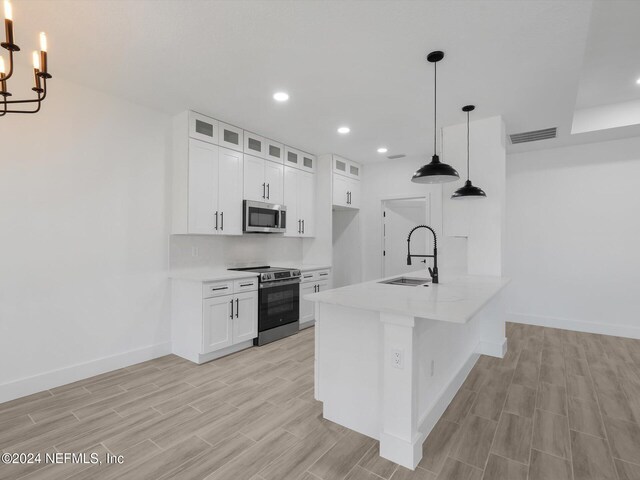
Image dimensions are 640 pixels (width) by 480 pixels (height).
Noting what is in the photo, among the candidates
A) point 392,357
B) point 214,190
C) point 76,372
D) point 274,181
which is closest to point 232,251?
point 214,190

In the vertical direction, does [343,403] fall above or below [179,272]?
below

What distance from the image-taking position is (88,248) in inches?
125

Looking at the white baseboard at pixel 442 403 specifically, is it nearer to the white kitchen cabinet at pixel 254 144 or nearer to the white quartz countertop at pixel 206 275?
the white quartz countertop at pixel 206 275

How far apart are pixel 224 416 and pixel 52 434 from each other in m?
1.16

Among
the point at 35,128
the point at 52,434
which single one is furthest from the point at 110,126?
the point at 52,434

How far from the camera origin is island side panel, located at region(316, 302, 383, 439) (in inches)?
84.7

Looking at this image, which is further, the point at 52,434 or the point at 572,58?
the point at 572,58

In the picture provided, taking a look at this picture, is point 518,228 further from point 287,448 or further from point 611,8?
Result: point 287,448

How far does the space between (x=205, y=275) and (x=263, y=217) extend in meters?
1.19

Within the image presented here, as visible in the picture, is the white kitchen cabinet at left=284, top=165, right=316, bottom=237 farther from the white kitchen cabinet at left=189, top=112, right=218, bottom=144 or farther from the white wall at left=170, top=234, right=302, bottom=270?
the white kitchen cabinet at left=189, top=112, right=218, bottom=144

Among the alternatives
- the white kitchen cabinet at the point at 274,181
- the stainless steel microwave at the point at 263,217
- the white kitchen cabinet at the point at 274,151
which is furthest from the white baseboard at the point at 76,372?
the white kitchen cabinet at the point at 274,151

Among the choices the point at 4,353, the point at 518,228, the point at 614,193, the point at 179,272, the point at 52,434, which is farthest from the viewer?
the point at 518,228

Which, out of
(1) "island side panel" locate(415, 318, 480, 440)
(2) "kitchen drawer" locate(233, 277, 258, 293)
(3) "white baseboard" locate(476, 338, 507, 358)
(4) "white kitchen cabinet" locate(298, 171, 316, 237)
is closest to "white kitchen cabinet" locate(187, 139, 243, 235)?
(2) "kitchen drawer" locate(233, 277, 258, 293)

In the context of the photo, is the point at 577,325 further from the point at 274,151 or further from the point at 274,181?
the point at 274,151
